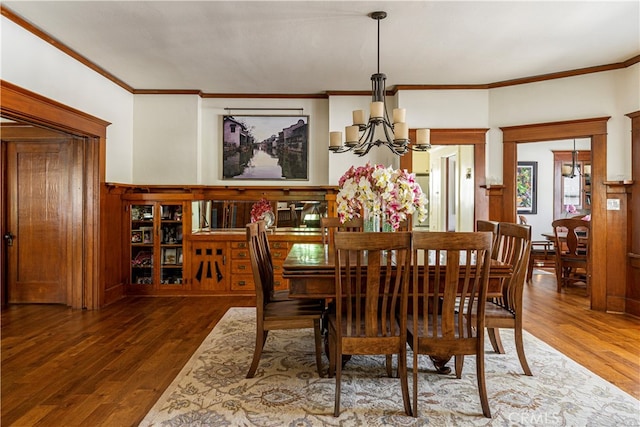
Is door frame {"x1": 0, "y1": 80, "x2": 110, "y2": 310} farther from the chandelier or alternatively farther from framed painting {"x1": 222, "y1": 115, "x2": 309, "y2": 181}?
the chandelier

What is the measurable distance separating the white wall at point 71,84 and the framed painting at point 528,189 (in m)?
7.57

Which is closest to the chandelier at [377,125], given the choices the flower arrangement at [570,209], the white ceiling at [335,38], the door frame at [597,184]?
the white ceiling at [335,38]

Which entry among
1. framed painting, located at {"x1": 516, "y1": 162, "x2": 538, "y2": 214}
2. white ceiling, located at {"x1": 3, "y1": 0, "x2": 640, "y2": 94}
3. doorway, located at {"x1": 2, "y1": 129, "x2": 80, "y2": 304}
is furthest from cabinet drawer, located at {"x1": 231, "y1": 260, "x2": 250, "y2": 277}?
framed painting, located at {"x1": 516, "y1": 162, "x2": 538, "y2": 214}

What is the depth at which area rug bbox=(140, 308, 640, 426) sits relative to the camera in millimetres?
2209

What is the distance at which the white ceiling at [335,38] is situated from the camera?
320 cm

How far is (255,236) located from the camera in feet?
9.27

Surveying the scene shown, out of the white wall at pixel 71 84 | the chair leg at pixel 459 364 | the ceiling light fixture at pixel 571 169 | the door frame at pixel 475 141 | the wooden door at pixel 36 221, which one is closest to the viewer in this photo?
the chair leg at pixel 459 364

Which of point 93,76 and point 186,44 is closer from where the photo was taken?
point 186,44

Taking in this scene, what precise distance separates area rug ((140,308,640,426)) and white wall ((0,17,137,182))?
2842mm

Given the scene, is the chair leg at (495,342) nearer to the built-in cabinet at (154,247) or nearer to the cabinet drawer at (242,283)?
the cabinet drawer at (242,283)

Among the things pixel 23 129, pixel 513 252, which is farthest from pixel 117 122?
pixel 513 252

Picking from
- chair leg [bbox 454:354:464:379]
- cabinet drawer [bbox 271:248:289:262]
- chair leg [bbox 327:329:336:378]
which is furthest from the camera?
cabinet drawer [bbox 271:248:289:262]

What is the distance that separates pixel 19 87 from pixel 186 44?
1.48m

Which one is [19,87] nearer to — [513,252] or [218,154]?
[218,154]
